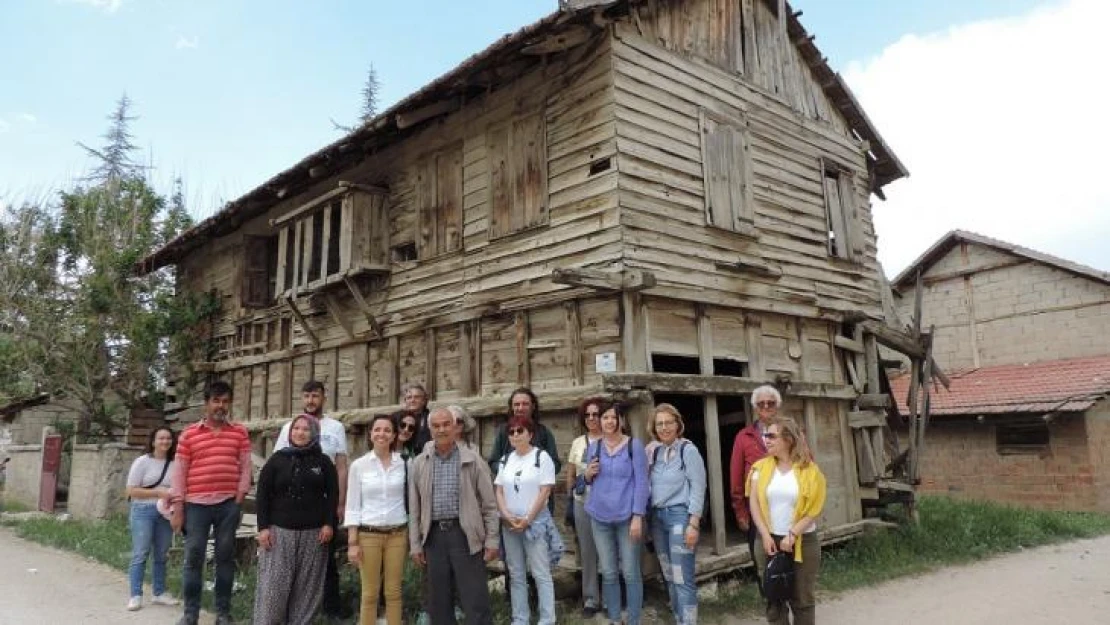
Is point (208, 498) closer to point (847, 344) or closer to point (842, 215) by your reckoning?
point (847, 344)

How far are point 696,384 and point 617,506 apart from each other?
8.04 ft

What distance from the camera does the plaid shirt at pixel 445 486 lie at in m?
5.28

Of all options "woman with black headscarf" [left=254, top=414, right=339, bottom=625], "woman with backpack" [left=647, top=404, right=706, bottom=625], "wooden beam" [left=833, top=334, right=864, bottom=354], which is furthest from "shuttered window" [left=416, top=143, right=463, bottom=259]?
"wooden beam" [left=833, top=334, right=864, bottom=354]

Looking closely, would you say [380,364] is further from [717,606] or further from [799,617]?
[799,617]

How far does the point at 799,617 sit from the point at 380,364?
6863 millimetres

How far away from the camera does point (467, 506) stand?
5.29 meters

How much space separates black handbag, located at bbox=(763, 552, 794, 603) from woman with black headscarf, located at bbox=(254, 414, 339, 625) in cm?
324

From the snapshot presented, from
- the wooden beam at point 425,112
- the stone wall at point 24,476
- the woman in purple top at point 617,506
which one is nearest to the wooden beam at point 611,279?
the woman in purple top at point 617,506

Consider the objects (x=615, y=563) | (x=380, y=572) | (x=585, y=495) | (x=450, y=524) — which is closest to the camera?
(x=450, y=524)

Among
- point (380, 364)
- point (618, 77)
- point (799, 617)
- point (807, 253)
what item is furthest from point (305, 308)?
point (799, 617)

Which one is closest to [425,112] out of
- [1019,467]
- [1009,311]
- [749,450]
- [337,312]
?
[337,312]

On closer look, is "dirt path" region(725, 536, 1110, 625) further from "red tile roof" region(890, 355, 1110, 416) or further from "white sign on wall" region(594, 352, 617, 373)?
"red tile roof" region(890, 355, 1110, 416)

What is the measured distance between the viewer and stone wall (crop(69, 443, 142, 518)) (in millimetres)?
13438

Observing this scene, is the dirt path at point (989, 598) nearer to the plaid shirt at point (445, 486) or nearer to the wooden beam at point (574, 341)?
the wooden beam at point (574, 341)
